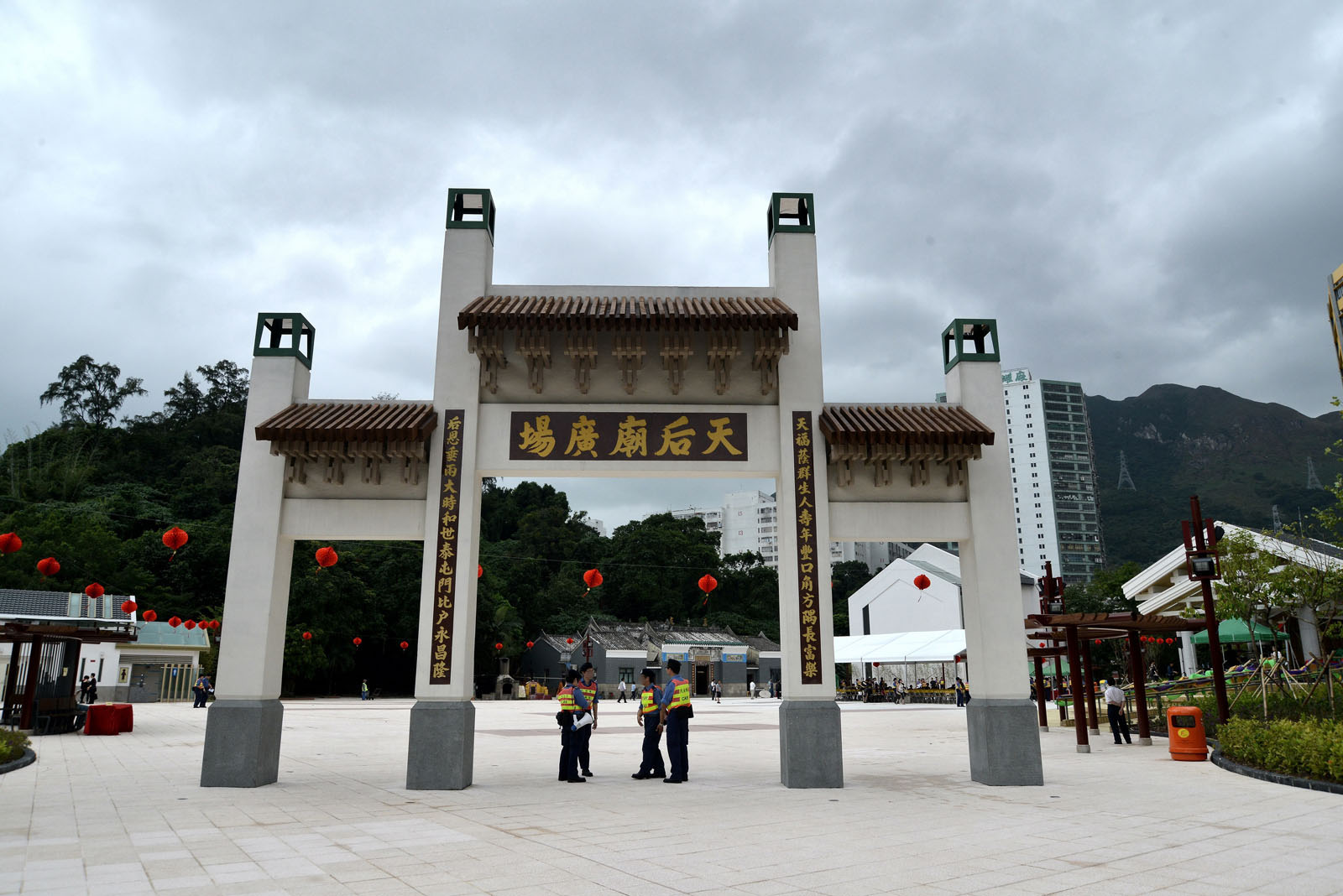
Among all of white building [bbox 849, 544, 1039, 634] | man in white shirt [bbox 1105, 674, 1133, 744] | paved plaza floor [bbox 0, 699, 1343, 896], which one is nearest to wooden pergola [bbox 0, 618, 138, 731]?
paved plaza floor [bbox 0, 699, 1343, 896]

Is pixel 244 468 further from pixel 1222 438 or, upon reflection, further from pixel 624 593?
pixel 1222 438

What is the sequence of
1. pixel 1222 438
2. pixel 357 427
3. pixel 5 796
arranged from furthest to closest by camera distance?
pixel 1222 438 < pixel 357 427 < pixel 5 796

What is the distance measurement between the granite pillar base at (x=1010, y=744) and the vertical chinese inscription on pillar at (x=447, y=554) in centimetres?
644

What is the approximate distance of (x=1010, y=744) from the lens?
10008mm

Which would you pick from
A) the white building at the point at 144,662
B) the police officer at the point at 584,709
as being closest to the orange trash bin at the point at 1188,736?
the police officer at the point at 584,709

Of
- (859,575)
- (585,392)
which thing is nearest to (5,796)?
(585,392)

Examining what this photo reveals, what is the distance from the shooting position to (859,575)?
81.0m

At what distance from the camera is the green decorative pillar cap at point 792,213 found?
1134cm

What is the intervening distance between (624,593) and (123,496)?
30855 mm

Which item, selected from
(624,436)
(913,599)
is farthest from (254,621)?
(913,599)

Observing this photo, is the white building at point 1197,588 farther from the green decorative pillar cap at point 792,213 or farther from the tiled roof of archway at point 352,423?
the tiled roof of archway at point 352,423

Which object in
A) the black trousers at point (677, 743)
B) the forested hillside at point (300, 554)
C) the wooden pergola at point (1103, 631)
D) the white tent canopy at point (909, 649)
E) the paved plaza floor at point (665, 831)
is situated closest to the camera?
the paved plaza floor at point (665, 831)

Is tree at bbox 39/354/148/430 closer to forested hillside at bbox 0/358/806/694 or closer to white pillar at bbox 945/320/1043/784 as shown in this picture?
forested hillside at bbox 0/358/806/694

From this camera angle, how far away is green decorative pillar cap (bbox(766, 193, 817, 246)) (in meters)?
11.3
